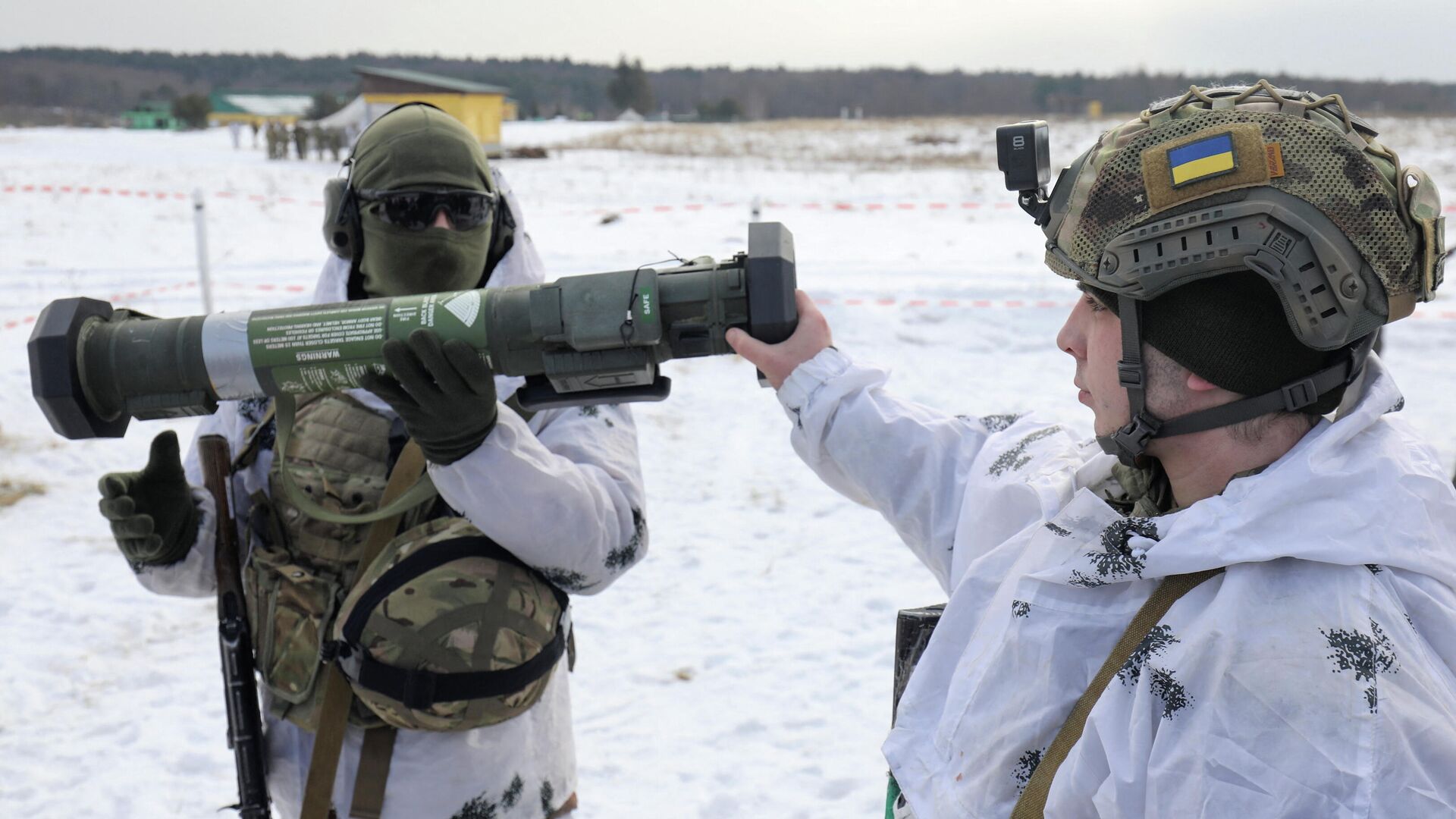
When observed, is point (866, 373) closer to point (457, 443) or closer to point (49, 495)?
point (457, 443)

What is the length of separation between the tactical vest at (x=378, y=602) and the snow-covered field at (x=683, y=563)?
173 centimetres

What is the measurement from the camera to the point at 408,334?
1771 millimetres

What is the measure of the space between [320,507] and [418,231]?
2.07 feet

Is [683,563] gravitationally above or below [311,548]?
below

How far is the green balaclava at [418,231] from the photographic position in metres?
2.32

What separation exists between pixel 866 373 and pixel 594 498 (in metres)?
0.64

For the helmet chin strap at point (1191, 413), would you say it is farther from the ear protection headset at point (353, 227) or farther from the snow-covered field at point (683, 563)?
the snow-covered field at point (683, 563)

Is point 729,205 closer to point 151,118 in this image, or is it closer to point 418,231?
point 418,231

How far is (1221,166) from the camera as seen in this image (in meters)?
1.29

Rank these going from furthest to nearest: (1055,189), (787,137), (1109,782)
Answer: (787,137), (1055,189), (1109,782)

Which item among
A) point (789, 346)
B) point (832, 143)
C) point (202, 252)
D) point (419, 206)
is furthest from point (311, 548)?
point (832, 143)

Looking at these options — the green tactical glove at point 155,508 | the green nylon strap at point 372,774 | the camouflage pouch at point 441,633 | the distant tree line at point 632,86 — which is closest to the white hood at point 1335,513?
the camouflage pouch at point 441,633

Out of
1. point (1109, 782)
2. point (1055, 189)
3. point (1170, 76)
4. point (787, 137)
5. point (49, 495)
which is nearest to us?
point (1109, 782)

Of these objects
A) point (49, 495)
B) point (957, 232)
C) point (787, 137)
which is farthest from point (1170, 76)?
point (49, 495)
